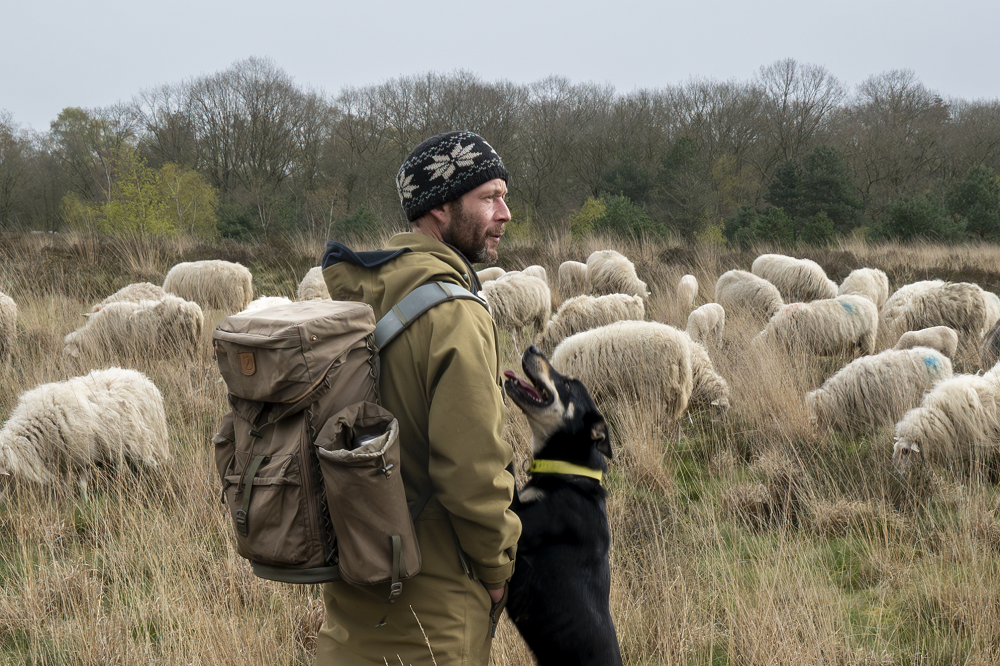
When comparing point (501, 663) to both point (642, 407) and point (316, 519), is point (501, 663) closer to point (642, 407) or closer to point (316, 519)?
point (316, 519)

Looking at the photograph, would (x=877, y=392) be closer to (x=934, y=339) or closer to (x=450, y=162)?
(x=934, y=339)

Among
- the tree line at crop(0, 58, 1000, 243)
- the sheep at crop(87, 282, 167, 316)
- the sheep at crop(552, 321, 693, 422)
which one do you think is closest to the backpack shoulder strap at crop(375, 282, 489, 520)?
the sheep at crop(552, 321, 693, 422)

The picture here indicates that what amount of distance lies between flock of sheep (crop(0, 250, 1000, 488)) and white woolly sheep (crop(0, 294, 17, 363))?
2 cm

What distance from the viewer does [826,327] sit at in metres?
8.42

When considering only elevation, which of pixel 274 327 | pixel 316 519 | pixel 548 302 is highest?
pixel 274 327

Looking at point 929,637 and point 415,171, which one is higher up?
point 415,171

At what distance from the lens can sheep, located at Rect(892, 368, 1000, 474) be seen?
4664 millimetres

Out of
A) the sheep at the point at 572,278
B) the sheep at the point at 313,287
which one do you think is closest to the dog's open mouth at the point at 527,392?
the sheep at the point at 313,287

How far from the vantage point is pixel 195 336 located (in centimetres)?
822

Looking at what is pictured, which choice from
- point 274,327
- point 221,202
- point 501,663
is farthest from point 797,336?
point 221,202

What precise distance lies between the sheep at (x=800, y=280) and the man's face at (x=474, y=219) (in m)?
12.2

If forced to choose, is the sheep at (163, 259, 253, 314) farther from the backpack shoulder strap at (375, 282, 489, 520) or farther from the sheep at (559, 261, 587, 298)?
the backpack shoulder strap at (375, 282, 489, 520)

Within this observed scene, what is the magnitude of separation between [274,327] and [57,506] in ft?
12.9

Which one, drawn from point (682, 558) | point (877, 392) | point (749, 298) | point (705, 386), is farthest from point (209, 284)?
point (877, 392)
